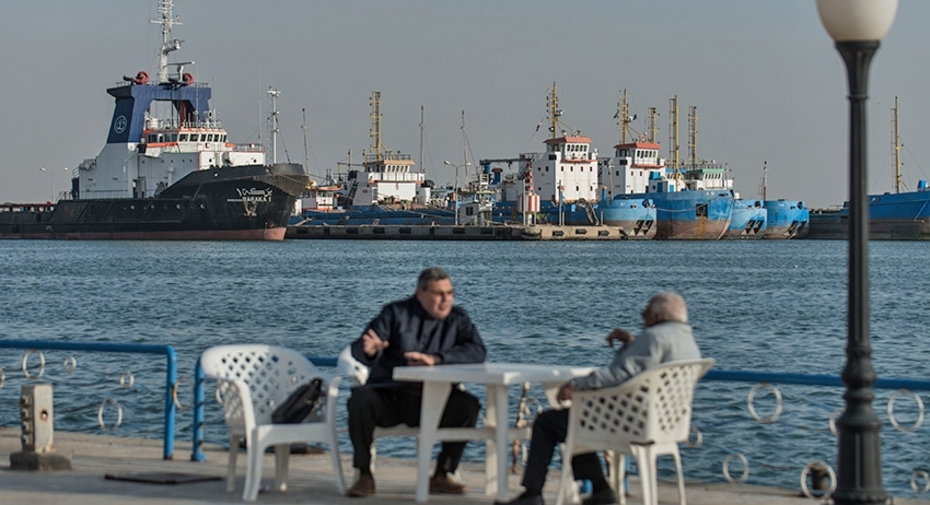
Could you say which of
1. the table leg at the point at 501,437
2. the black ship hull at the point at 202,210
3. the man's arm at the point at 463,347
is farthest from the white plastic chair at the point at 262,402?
the black ship hull at the point at 202,210

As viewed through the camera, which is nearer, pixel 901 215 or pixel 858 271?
pixel 858 271

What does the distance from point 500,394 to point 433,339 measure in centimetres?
52

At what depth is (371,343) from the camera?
5648 millimetres

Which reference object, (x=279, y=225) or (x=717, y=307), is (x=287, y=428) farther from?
(x=279, y=225)

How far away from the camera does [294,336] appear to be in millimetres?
23734


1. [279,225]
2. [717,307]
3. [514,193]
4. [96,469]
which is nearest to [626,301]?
[717,307]

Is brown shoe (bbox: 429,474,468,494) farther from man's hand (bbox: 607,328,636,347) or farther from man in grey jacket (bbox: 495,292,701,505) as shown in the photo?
man's hand (bbox: 607,328,636,347)

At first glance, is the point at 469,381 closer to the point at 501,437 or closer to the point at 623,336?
the point at 501,437

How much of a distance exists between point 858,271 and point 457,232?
269ft

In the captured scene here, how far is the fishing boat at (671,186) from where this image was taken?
84188mm

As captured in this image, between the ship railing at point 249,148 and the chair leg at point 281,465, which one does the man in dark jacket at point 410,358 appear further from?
the ship railing at point 249,148

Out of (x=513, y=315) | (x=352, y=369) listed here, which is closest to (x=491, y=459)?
(x=352, y=369)

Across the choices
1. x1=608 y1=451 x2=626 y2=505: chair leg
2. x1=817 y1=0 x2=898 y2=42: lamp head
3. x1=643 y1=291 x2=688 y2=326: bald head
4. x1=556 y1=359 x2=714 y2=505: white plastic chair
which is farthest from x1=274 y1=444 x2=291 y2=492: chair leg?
x1=817 y1=0 x2=898 y2=42: lamp head

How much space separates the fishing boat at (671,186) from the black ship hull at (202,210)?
26442 millimetres
